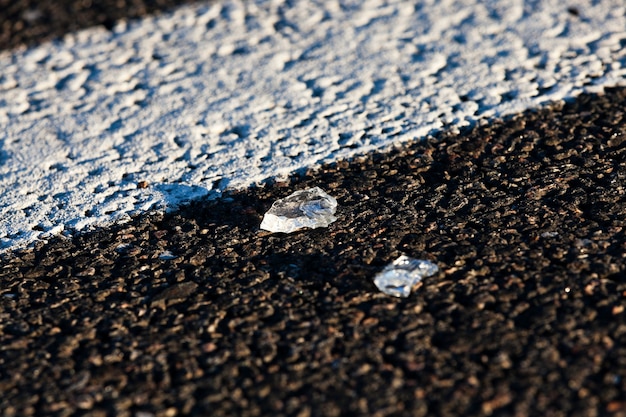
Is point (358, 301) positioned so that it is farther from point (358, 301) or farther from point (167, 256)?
point (167, 256)

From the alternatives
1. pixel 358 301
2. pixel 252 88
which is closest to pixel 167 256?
pixel 358 301

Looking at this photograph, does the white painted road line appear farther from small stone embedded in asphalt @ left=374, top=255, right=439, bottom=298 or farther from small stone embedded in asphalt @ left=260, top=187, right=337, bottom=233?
small stone embedded in asphalt @ left=374, top=255, right=439, bottom=298

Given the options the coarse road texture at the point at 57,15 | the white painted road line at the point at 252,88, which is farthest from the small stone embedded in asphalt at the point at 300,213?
the coarse road texture at the point at 57,15

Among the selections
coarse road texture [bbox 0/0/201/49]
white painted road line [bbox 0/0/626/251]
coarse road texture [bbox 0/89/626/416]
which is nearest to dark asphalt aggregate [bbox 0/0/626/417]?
coarse road texture [bbox 0/89/626/416]

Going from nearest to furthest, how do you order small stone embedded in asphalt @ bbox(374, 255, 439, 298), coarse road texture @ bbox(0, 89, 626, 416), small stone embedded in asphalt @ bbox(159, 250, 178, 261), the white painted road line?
1. coarse road texture @ bbox(0, 89, 626, 416)
2. small stone embedded in asphalt @ bbox(374, 255, 439, 298)
3. small stone embedded in asphalt @ bbox(159, 250, 178, 261)
4. the white painted road line

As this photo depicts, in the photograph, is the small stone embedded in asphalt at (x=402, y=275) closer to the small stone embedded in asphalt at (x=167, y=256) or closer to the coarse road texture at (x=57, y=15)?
the small stone embedded in asphalt at (x=167, y=256)
